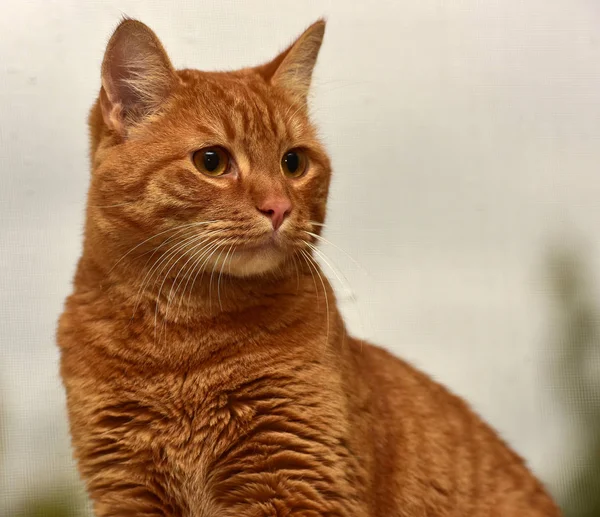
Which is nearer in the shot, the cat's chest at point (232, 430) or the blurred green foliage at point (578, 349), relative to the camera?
the cat's chest at point (232, 430)

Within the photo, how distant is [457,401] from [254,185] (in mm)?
1130

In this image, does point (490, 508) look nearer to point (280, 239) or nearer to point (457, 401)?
point (457, 401)

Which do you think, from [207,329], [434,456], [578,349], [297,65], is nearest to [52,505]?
[207,329]

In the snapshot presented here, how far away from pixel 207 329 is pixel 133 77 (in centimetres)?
71

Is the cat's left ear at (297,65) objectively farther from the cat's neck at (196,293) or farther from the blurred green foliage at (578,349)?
the blurred green foliage at (578,349)

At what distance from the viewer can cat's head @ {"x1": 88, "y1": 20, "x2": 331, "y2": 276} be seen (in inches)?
76.0

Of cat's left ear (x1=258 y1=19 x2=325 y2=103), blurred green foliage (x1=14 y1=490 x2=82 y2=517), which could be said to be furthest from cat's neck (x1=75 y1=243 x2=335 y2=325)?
blurred green foliage (x1=14 y1=490 x2=82 y2=517)

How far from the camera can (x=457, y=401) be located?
8.55 ft

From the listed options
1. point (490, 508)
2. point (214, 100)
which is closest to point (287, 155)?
point (214, 100)

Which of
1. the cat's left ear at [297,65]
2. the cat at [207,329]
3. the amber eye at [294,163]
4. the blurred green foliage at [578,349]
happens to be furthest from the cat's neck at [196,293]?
the blurred green foliage at [578,349]

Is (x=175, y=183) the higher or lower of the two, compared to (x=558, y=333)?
higher

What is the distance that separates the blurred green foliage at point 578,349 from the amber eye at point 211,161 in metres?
1.93

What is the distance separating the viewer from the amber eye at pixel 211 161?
2.01 m

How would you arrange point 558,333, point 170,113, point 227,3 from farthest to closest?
point 558,333
point 227,3
point 170,113
